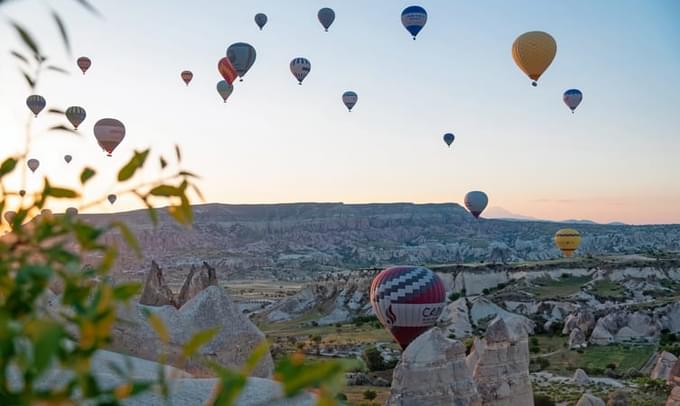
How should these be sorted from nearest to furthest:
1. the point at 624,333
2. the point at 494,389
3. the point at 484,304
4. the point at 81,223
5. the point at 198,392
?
the point at 81,223 → the point at 198,392 → the point at 494,389 → the point at 624,333 → the point at 484,304

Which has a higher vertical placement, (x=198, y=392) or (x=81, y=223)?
(x=81, y=223)

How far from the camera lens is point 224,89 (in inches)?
1683

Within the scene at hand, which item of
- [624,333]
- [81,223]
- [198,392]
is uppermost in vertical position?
[81,223]

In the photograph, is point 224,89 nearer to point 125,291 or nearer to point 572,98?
point 572,98

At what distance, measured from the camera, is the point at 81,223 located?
2.42 meters

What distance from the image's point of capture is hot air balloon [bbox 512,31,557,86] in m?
34.7

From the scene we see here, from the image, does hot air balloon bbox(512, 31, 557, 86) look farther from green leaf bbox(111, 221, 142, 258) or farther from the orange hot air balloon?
green leaf bbox(111, 221, 142, 258)

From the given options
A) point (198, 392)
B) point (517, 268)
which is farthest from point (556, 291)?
point (198, 392)

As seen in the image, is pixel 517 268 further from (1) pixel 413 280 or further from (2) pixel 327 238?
(2) pixel 327 238

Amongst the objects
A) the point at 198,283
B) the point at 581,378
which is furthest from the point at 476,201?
the point at 198,283

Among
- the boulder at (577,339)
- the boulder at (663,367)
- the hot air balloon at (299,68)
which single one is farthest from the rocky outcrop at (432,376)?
the hot air balloon at (299,68)

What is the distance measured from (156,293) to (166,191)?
16721mm

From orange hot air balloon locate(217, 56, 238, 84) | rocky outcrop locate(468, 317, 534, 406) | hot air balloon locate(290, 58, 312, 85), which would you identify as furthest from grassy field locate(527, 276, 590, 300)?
rocky outcrop locate(468, 317, 534, 406)

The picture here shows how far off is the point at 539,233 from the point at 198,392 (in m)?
144
